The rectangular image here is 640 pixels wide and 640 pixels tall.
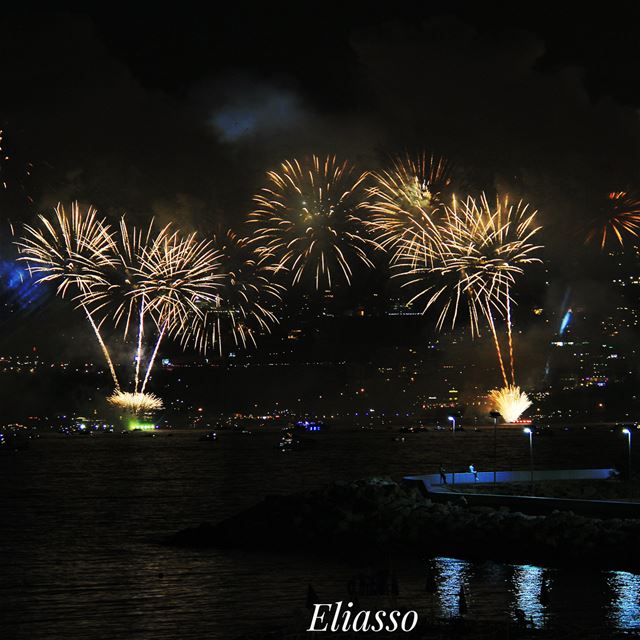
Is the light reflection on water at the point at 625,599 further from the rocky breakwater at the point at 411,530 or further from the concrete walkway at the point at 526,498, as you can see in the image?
the concrete walkway at the point at 526,498

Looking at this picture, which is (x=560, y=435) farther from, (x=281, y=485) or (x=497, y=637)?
(x=497, y=637)

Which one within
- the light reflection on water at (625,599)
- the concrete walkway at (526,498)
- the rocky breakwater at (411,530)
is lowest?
the light reflection on water at (625,599)

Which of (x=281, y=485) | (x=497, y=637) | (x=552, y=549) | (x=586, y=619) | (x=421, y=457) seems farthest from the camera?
(x=421, y=457)

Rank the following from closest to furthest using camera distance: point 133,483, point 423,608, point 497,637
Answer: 1. point 497,637
2. point 423,608
3. point 133,483

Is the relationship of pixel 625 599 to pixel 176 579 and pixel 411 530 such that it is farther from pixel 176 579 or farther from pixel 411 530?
pixel 176 579

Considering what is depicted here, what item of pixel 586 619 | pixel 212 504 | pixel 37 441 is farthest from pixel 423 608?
pixel 37 441

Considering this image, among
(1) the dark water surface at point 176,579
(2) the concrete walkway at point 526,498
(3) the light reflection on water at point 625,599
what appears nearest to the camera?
(3) the light reflection on water at point 625,599

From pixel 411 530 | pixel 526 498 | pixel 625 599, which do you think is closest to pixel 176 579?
pixel 411 530

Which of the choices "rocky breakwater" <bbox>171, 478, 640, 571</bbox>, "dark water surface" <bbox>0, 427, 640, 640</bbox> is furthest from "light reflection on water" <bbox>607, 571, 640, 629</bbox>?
"rocky breakwater" <bbox>171, 478, 640, 571</bbox>

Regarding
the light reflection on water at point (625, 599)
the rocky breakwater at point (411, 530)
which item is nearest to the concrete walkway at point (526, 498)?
the rocky breakwater at point (411, 530)
